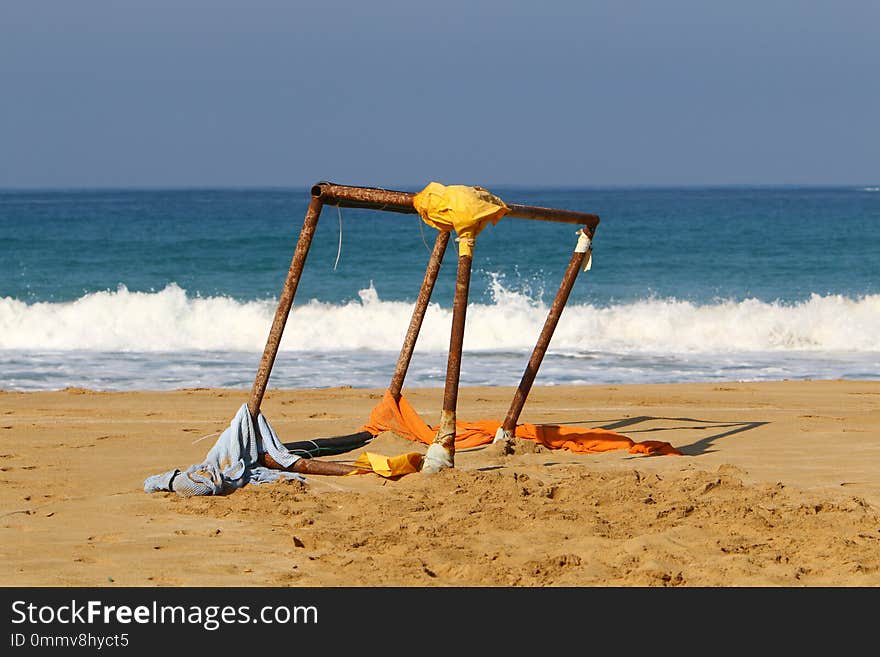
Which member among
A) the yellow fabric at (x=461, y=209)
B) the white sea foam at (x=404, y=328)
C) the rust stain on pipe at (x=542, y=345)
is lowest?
the white sea foam at (x=404, y=328)

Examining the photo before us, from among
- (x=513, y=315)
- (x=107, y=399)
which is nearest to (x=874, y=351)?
(x=513, y=315)

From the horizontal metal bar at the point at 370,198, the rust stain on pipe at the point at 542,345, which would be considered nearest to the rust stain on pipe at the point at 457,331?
the horizontal metal bar at the point at 370,198

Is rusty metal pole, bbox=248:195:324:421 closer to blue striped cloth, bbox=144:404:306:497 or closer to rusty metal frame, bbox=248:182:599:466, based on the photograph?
rusty metal frame, bbox=248:182:599:466

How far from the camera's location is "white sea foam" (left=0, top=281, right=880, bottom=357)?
53.4 feet

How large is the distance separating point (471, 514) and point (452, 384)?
99 centimetres

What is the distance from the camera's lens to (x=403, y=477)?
22.0ft

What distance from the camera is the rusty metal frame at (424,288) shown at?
654 centimetres

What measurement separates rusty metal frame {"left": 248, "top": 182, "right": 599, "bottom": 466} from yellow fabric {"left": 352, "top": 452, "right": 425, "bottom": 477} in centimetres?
25

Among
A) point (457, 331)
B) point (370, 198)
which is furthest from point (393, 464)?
point (370, 198)

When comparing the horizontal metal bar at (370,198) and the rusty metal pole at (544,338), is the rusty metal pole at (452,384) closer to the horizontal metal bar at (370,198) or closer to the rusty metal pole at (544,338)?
the horizontal metal bar at (370,198)

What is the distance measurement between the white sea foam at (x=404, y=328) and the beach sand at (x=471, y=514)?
23.8 feet

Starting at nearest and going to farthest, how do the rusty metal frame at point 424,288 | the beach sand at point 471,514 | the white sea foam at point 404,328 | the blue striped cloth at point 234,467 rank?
the beach sand at point 471,514, the blue striped cloth at point 234,467, the rusty metal frame at point 424,288, the white sea foam at point 404,328

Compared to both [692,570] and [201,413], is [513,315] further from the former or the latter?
[692,570]
